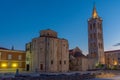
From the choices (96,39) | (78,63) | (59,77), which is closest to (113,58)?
(96,39)

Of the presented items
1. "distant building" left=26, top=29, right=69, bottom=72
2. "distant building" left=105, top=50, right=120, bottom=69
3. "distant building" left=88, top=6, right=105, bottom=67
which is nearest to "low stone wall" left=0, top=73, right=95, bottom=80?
"distant building" left=26, top=29, right=69, bottom=72

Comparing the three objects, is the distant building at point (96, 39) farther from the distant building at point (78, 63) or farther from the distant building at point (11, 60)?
the distant building at point (11, 60)

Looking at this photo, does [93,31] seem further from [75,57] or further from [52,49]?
[52,49]

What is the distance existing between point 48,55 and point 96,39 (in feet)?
133

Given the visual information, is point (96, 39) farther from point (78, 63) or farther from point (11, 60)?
point (11, 60)

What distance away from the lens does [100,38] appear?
86812 millimetres

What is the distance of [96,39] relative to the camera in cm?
8444

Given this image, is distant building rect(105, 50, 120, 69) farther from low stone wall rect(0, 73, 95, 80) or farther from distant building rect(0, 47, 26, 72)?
low stone wall rect(0, 73, 95, 80)

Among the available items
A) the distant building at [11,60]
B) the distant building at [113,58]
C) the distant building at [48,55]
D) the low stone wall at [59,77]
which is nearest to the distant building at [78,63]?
the distant building at [48,55]

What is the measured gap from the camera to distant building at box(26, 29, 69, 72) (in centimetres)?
5062

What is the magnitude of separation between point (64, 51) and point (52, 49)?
17.1ft

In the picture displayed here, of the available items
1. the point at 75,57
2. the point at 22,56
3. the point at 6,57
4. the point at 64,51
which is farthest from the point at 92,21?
the point at 6,57

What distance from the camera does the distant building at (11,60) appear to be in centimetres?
5184

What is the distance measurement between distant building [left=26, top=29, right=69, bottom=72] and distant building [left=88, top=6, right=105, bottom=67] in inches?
1202
